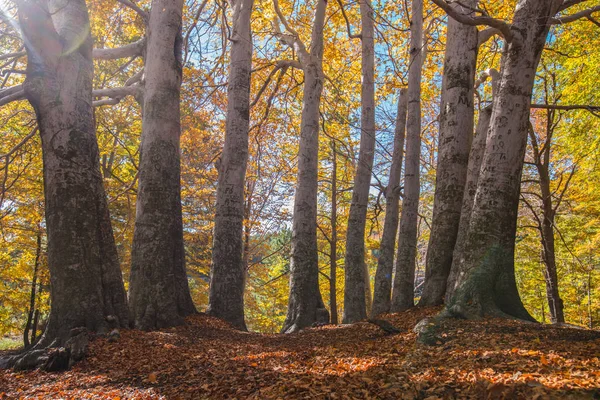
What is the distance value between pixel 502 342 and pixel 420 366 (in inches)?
37.1

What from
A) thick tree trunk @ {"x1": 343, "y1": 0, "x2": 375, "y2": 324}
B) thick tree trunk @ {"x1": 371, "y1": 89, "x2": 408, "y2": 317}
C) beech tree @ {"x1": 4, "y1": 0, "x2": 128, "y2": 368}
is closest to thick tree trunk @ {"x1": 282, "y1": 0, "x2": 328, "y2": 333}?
thick tree trunk @ {"x1": 343, "y1": 0, "x2": 375, "y2": 324}

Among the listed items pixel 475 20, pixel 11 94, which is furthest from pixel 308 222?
pixel 11 94

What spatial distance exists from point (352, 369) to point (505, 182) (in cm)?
289

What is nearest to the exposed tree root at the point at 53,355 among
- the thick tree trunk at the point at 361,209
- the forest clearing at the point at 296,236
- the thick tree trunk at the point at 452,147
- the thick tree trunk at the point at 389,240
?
the forest clearing at the point at 296,236

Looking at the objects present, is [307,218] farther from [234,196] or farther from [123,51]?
[123,51]

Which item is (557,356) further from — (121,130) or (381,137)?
(121,130)

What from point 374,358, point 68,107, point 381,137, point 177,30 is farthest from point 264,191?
point 374,358

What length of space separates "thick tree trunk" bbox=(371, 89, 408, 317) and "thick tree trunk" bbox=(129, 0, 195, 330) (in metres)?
4.15

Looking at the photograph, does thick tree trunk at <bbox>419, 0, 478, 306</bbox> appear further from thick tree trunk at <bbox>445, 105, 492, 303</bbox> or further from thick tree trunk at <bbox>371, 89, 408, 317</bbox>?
thick tree trunk at <bbox>371, 89, 408, 317</bbox>

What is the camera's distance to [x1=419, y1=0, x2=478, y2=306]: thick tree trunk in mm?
5977

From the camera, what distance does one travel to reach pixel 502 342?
11.3 ft

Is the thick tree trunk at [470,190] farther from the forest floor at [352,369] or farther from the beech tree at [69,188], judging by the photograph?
the beech tree at [69,188]

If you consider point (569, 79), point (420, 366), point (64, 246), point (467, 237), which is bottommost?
point (420, 366)

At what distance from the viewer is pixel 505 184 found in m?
4.59
